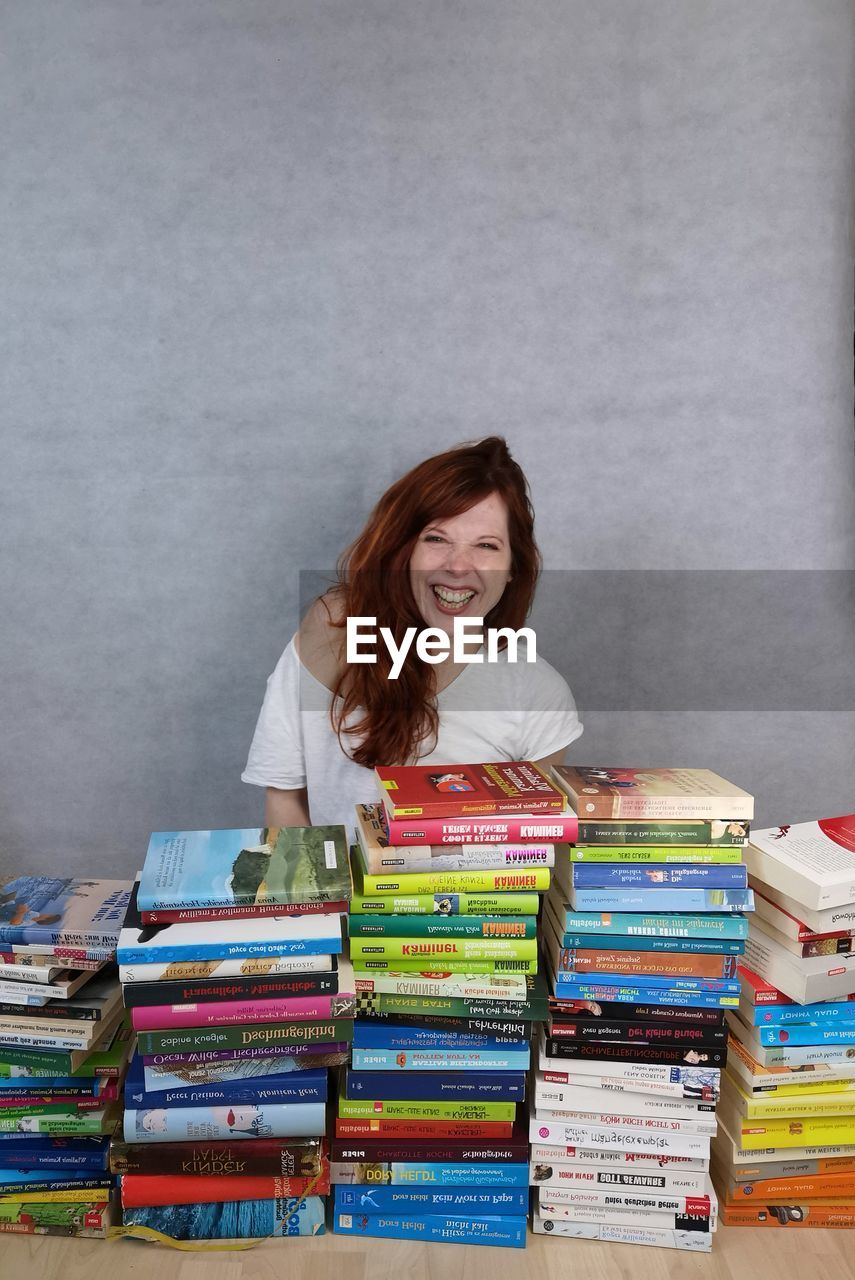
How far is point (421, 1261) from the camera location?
1377 millimetres

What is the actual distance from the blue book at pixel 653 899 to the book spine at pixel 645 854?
0.13ft

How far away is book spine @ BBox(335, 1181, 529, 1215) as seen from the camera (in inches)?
55.9

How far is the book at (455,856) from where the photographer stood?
1.37 m

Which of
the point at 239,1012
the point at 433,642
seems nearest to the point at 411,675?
the point at 433,642

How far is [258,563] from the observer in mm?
2625

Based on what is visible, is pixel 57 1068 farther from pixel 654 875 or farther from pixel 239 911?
pixel 654 875

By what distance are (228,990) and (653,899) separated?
60cm

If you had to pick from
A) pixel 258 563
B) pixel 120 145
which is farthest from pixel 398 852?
pixel 120 145

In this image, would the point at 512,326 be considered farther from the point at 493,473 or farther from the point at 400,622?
the point at 400,622

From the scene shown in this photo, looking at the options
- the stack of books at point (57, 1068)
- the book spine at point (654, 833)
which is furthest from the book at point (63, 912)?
the book spine at point (654, 833)

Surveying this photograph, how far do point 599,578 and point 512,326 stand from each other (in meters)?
0.69

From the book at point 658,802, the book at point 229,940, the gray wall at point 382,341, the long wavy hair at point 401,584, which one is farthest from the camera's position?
the gray wall at point 382,341

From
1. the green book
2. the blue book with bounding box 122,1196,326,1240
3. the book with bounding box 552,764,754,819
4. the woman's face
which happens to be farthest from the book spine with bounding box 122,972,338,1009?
the woman's face

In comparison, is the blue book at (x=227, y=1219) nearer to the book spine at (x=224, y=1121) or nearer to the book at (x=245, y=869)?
the book spine at (x=224, y=1121)
